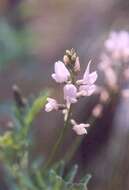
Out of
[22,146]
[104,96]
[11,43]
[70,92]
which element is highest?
[11,43]

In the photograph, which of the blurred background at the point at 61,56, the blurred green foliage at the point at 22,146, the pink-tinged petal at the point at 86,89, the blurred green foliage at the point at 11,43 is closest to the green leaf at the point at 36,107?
the blurred green foliage at the point at 22,146

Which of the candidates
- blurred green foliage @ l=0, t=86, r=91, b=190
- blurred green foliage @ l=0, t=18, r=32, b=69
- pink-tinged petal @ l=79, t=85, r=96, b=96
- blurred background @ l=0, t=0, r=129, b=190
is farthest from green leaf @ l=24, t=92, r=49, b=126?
blurred green foliage @ l=0, t=18, r=32, b=69

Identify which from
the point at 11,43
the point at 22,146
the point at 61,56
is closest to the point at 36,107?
the point at 22,146

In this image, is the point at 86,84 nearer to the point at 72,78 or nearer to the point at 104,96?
the point at 72,78

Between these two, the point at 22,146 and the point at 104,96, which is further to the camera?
the point at 104,96

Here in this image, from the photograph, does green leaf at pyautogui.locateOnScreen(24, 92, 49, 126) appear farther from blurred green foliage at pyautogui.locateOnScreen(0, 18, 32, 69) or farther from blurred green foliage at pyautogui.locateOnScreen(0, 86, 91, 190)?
blurred green foliage at pyautogui.locateOnScreen(0, 18, 32, 69)

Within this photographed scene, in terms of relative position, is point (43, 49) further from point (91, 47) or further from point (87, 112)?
point (87, 112)

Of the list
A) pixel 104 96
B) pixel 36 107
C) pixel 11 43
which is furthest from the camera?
pixel 11 43

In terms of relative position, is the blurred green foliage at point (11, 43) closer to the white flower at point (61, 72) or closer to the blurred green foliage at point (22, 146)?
the blurred green foliage at point (22, 146)
